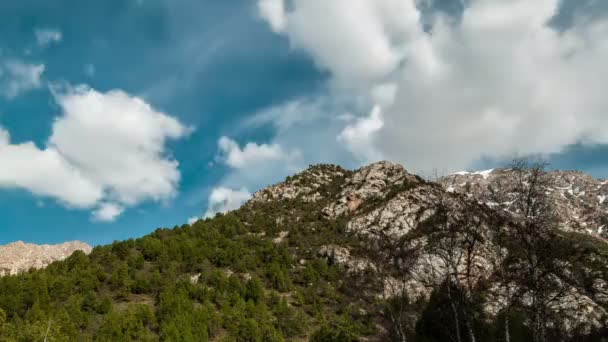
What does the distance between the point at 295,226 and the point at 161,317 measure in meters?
46.4

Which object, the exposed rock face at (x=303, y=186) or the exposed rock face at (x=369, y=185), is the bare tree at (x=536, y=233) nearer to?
the exposed rock face at (x=369, y=185)

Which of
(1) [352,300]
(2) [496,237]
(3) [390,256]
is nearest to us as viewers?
(2) [496,237]

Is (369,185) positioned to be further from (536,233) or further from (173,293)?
(536,233)

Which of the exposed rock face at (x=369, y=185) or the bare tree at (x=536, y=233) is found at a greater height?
the exposed rock face at (x=369, y=185)

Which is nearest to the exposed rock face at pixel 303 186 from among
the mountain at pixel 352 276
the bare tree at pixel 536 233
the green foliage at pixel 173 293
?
the mountain at pixel 352 276

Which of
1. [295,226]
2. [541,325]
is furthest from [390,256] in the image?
[295,226]

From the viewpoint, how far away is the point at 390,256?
44625mm

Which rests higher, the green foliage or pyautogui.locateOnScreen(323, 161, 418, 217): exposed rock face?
pyautogui.locateOnScreen(323, 161, 418, 217): exposed rock face

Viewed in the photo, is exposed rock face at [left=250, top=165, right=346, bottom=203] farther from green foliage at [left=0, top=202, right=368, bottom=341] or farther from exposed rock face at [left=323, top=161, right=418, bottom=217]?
green foliage at [left=0, top=202, right=368, bottom=341]

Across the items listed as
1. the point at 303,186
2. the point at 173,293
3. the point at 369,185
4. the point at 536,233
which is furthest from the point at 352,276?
the point at 536,233

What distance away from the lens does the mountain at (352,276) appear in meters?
25.9

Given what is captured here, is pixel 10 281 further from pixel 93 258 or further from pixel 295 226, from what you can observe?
pixel 295 226

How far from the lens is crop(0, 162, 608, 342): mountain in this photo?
84.8 ft

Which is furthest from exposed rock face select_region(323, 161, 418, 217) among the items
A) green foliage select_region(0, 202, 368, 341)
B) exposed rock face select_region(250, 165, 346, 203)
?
green foliage select_region(0, 202, 368, 341)
